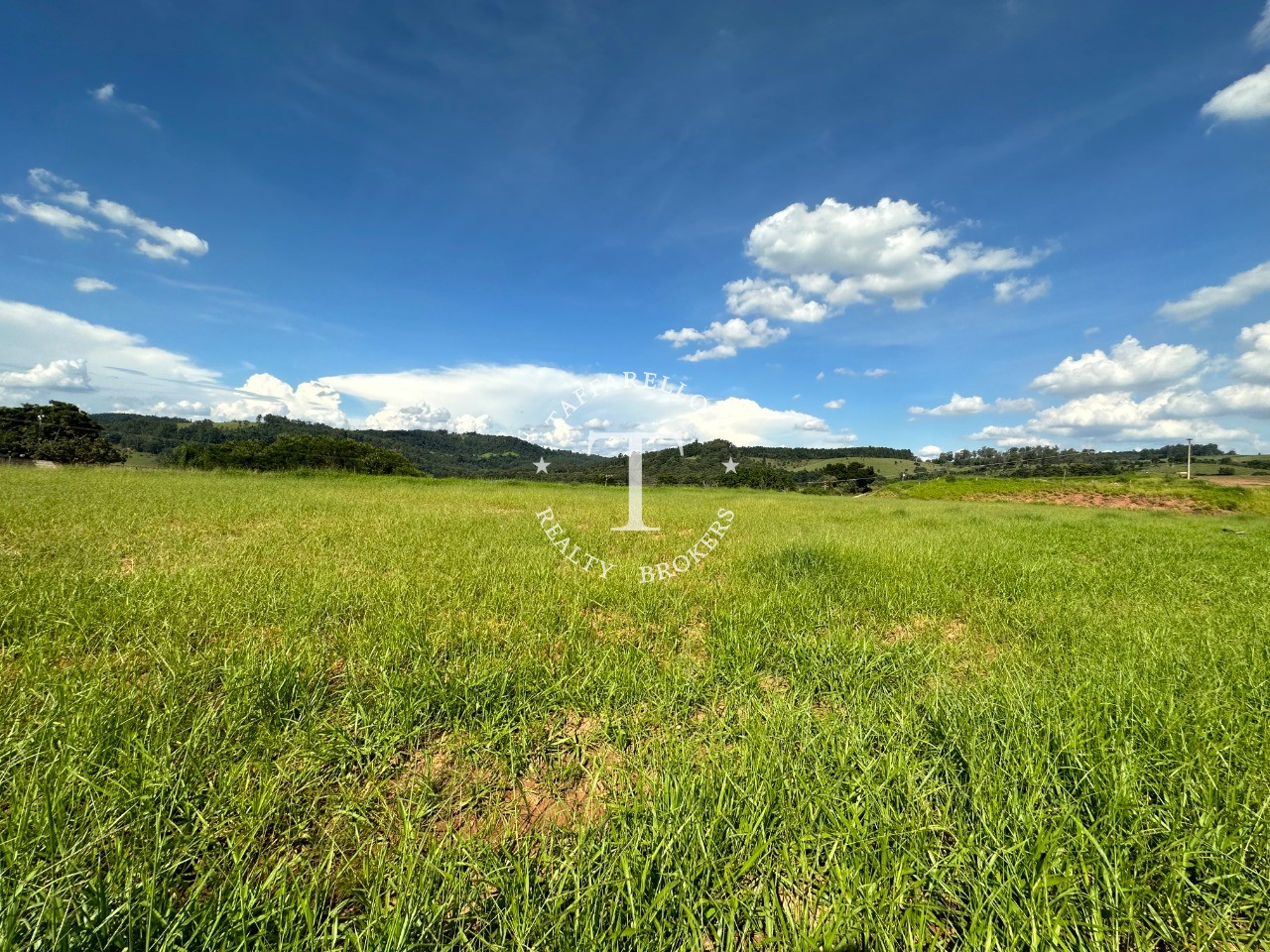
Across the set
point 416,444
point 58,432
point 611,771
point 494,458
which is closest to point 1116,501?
point 611,771

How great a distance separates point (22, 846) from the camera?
4.84ft

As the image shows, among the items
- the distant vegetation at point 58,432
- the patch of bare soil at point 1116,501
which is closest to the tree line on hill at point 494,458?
the distant vegetation at point 58,432

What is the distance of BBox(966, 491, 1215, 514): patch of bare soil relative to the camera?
27719 mm

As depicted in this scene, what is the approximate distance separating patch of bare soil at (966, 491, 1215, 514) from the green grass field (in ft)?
114

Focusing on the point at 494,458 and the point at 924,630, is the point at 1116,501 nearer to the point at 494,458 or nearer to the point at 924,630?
the point at 924,630

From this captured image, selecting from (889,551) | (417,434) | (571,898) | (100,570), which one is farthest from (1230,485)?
(417,434)

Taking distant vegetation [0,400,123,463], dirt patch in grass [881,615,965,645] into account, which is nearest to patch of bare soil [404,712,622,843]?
dirt patch in grass [881,615,965,645]

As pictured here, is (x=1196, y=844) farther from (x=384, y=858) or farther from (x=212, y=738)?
(x=212, y=738)

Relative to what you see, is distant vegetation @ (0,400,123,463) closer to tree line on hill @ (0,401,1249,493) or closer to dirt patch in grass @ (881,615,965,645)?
tree line on hill @ (0,401,1249,493)

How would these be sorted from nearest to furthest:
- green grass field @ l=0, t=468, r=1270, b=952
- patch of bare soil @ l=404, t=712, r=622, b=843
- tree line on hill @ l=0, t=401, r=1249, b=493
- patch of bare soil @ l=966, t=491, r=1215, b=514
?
green grass field @ l=0, t=468, r=1270, b=952
patch of bare soil @ l=404, t=712, r=622, b=843
patch of bare soil @ l=966, t=491, r=1215, b=514
tree line on hill @ l=0, t=401, r=1249, b=493

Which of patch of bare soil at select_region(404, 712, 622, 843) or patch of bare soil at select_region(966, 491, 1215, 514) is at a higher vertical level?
patch of bare soil at select_region(404, 712, 622, 843)

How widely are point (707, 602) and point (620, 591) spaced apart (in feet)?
2.83

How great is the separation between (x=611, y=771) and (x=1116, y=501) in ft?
136

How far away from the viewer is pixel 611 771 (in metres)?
2.09
